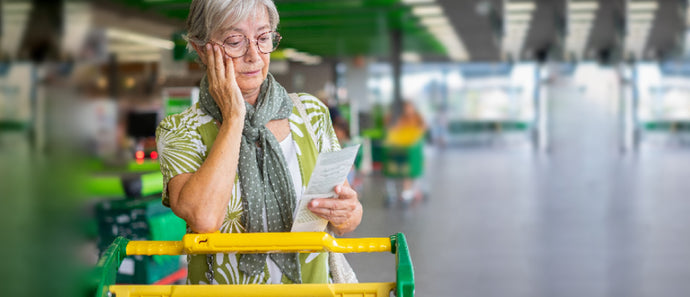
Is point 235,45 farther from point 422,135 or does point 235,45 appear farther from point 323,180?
point 422,135

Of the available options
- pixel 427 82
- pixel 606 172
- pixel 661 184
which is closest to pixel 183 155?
pixel 661 184

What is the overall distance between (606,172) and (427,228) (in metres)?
8.34

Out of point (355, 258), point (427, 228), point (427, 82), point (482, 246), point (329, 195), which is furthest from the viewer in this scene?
point (427, 82)

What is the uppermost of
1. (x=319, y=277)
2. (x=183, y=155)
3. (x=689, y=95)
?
(x=183, y=155)

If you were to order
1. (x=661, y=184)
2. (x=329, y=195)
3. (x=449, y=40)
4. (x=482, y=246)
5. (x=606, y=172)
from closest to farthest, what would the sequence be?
(x=329, y=195) → (x=482, y=246) → (x=661, y=184) → (x=606, y=172) → (x=449, y=40)

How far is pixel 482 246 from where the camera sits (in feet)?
22.1

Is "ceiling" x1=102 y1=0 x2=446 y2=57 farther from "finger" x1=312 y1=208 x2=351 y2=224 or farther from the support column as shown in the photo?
"finger" x1=312 y1=208 x2=351 y2=224

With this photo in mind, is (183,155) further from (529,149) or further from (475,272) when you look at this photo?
(529,149)

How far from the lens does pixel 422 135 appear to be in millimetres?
10008

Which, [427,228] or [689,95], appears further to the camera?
[689,95]

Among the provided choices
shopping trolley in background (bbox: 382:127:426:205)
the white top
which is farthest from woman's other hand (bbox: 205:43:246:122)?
shopping trolley in background (bbox: 382:127:426:205)

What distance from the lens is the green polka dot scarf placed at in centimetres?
158

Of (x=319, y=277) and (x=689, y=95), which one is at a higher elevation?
(x=319, y=277)

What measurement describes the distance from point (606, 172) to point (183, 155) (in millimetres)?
14454
